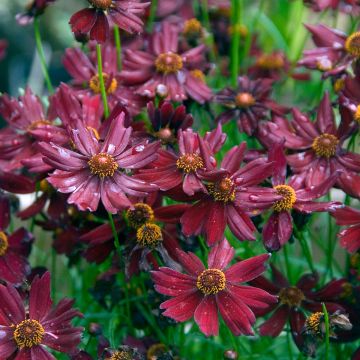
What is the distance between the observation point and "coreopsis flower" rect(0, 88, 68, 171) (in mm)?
1071

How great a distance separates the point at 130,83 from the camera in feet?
3.67

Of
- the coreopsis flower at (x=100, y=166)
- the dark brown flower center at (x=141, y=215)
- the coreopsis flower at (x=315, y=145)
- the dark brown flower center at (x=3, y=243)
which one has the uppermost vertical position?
the coreopsis flower at (x=315, y=145)

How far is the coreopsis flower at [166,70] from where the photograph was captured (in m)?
1.10

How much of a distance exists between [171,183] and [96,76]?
1.09ft

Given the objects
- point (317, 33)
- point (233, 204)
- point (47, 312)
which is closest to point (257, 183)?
point (233, 204)

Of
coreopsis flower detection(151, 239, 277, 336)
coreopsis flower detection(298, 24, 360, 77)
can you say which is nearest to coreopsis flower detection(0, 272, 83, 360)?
coreopsis flower detection(151, 239, 277, 336)

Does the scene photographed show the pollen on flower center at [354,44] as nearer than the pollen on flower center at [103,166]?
No

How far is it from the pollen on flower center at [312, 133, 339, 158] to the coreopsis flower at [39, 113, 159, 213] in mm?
267

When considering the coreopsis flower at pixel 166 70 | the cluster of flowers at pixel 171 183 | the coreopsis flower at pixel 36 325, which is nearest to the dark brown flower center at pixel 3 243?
the cluster of flowers at pixel 171 183

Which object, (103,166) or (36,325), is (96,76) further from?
(36,325)

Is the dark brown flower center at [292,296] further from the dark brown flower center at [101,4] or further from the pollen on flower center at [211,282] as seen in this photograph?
the dark brown flower center at [101,4]

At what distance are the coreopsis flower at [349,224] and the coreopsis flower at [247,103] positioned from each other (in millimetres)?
224

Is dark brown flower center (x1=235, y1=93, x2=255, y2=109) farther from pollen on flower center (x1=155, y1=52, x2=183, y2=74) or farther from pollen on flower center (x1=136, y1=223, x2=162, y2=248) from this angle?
pollen on flower center (x1=136, y1=223, x2=162, y2=248)

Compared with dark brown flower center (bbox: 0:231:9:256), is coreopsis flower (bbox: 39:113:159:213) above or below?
above
